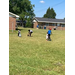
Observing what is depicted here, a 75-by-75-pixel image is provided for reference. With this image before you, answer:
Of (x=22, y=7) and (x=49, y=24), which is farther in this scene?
(x=22, y=7)

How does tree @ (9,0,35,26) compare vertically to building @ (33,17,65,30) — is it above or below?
above

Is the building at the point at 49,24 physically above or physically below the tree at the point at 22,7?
below

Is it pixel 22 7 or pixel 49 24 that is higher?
pixel 22 7

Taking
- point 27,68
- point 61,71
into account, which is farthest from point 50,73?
point 27,68

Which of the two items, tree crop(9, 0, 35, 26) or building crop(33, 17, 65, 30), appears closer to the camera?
building crop(33, 17, 65, 30)

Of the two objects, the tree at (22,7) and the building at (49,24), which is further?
the tree at (22,7)

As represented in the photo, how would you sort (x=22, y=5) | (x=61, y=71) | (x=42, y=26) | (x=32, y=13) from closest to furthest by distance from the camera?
(x=61, y=71) → (x=42, y=26) → (x=22, y=5) → (x=32, y=13)
